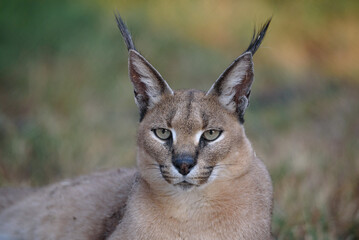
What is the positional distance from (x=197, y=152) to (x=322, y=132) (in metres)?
4.51

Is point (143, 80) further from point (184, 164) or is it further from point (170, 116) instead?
point (184, 164)

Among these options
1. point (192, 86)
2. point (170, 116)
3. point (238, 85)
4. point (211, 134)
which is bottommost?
point (192, 86)

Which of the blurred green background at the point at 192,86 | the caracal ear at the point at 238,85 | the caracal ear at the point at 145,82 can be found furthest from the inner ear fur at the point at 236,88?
the blurred green background at the point at 192,86

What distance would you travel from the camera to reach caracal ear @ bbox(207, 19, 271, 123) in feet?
12.6

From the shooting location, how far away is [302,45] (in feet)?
37.3

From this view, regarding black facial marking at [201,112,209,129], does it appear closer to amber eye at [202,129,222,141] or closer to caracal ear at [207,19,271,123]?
amber eye at [202,129,222,141]

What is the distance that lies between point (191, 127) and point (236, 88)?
47 cm

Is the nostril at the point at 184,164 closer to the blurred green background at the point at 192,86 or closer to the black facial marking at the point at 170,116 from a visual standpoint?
the black facial marking at the point at 170,116

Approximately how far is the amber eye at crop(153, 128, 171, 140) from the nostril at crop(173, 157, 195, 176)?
0.83 feet

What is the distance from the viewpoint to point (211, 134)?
12.3 feet

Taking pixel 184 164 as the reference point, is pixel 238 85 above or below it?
above

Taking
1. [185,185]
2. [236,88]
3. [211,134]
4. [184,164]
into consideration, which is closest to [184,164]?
[184,164]

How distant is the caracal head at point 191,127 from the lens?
12.0ft

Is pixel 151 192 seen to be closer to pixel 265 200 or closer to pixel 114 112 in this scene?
A: pixel 265 200
